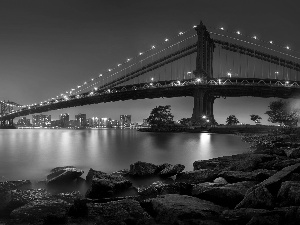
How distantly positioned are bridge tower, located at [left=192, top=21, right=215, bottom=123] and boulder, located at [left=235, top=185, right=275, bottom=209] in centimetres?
4444

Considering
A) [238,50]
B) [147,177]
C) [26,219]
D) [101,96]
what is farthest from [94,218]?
[238,50]

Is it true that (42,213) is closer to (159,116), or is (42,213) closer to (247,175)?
(247,175)

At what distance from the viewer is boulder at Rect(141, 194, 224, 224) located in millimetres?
4016

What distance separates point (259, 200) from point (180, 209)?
1.12m

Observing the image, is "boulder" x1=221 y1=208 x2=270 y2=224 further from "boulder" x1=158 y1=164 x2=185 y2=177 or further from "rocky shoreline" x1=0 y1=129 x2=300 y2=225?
"boulder" x1=158 y1=164 x2=185 y2=177

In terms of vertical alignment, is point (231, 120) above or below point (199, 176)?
above

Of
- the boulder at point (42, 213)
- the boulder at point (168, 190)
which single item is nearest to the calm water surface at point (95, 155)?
the boulder at point (42, 213)

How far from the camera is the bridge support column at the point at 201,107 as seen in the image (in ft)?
161

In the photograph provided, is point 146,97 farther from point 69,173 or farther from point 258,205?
point 258,205

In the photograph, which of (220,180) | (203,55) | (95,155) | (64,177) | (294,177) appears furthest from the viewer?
(203,55)

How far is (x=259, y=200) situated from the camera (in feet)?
13.1

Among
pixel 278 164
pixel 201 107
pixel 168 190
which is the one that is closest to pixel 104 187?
pixel 168 190

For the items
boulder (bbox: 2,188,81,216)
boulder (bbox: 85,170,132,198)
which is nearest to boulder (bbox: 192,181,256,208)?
boulder (bbox: 85,170,132,198)

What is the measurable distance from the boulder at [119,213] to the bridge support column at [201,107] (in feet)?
145
